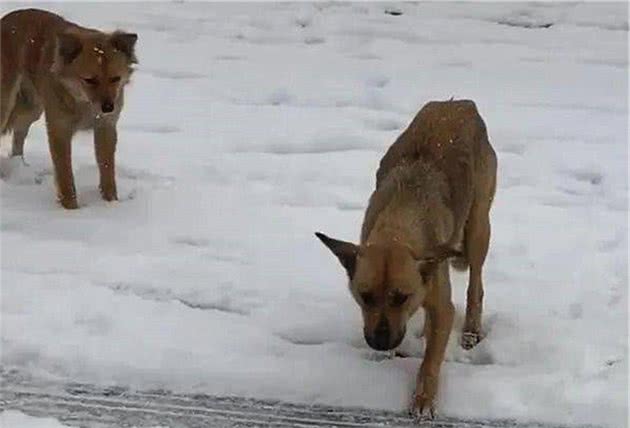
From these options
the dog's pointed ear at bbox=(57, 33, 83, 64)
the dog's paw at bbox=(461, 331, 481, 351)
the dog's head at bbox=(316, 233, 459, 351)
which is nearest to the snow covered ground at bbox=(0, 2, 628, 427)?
the dog's paw at bbox=(461, 331, 481, 351)

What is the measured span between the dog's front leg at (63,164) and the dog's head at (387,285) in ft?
9.29

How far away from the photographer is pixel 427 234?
5.66 meters

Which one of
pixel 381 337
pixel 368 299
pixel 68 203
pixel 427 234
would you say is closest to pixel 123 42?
pixel 68 203

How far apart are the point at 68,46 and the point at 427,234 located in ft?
9.17

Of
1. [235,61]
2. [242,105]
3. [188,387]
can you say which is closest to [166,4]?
[235,61]

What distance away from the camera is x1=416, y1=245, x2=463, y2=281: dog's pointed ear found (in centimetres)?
532

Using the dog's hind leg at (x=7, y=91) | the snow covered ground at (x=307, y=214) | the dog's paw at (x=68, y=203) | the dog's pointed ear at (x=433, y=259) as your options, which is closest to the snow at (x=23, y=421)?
the snow covered ground at (x=307, y=214)

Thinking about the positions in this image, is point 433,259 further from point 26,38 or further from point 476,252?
point 26,38

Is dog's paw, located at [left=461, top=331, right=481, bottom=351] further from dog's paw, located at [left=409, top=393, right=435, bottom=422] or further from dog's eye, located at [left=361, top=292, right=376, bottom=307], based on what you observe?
dog's eye, located at [left=361, top=292, right=376, bottom=307]

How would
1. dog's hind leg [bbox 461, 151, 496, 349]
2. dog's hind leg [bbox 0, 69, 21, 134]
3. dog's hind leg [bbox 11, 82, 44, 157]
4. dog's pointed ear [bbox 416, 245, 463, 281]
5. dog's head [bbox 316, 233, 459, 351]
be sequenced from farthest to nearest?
dog's hind leg [bbox 11, 82, 44, 157], dog's hind leg [bbox 0, 69, 21, 134], dog's hind leg [bbox 461, 151, 496, 349], dog's pointed ear [bbox 416, 245, 463, 281], dog's head [bbox 316, 233, 459, 351]

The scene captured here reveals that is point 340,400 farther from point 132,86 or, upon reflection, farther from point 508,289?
point 132,86

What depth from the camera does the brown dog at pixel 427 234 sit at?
5246 millimetres

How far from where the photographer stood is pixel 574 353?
5.99m

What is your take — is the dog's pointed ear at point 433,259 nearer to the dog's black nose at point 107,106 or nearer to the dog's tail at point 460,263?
the dog's tail at point 460,263
